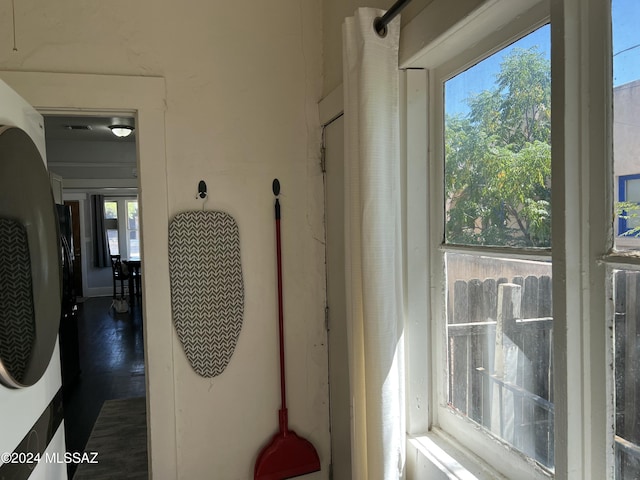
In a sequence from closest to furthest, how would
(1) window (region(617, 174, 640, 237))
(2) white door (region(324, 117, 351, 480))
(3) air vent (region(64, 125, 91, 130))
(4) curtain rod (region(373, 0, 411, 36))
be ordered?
(1) window (region(617, 174, 640, 237)) → (4) curtain rod (region(373, 0, 411, 36)) → (2) white door (region(324, 117, 351, 480)) → (3) air vent (region(64, 125, 91, 130))

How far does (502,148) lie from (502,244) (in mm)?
232

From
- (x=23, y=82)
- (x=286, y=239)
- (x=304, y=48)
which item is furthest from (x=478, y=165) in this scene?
(x=23, y=82)

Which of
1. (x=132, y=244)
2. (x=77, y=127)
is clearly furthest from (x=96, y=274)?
(x=77, y=127)

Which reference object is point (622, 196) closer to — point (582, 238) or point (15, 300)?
point (582, 238)

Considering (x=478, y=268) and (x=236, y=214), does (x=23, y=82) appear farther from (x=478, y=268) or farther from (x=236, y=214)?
(x=478, y=268)

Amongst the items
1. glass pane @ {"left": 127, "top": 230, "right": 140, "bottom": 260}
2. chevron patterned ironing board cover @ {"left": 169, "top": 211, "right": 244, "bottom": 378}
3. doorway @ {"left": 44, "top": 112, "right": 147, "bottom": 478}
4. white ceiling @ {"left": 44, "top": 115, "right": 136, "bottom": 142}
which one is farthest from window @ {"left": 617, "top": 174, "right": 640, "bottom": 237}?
glass pane @ {"left": 127, "top": 230, "right": 140, "bottom": 260}

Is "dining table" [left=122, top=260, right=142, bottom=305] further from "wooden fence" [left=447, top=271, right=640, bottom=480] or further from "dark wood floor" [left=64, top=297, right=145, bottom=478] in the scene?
"wooden fence" [left=447, top=271, right=640, bottom=480]

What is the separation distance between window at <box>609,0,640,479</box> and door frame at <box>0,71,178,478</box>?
1525 millimetres

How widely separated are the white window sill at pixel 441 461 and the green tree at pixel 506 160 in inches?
22.9

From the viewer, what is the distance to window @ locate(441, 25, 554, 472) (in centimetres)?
95

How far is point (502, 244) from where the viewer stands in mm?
1066

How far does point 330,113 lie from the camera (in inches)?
71.1

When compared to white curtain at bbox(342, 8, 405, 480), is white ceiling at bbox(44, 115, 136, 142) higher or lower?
higher

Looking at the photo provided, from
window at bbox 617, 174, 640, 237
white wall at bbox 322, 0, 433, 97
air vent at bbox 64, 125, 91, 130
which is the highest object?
air vent at bbox 64, 125, 91, 130
